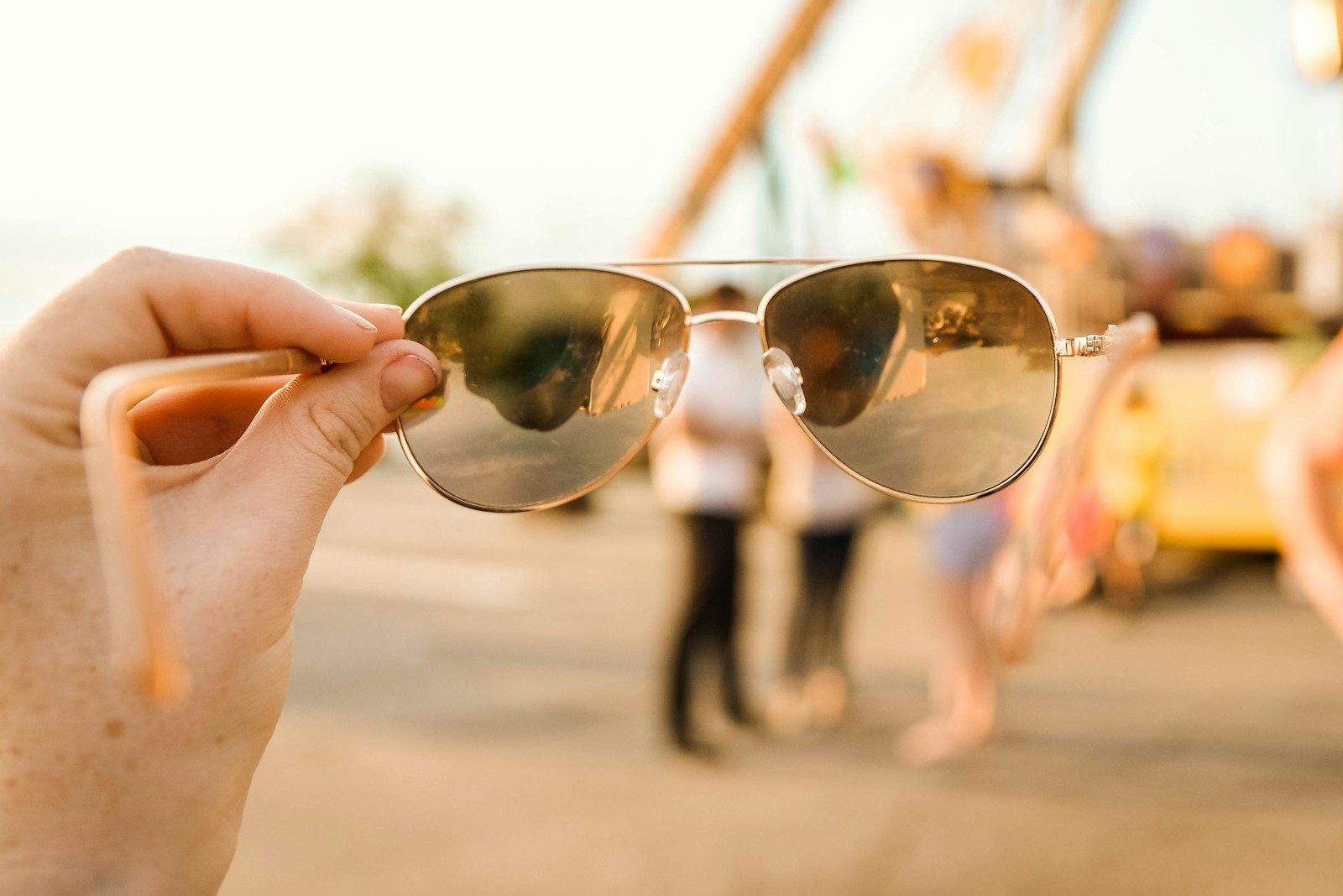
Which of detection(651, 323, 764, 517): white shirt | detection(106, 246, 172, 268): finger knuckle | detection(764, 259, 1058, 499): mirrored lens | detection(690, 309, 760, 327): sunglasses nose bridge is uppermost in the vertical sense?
detection(106, 246, 172, 268): finger knuckle

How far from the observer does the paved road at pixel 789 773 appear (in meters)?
2.70

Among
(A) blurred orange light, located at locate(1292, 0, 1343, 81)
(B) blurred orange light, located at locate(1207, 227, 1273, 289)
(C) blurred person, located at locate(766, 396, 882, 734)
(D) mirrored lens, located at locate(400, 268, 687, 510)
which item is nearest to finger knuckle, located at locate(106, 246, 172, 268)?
(D) mirrored lens, located at locate(400, 268, 687, 510)

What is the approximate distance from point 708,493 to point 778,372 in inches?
95.8

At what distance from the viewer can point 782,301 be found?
1091 millimetres

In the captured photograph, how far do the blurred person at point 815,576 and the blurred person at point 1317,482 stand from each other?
2514mm

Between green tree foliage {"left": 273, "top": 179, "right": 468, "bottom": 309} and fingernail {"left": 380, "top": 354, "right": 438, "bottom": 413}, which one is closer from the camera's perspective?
fingernail {"left": 380, "top": 354, "right": 438, "bottom": 413}

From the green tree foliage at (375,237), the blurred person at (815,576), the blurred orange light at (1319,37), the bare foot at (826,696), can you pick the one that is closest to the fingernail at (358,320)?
the blurred orange light at (1319,37)

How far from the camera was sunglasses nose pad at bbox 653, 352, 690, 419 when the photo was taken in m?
1.05

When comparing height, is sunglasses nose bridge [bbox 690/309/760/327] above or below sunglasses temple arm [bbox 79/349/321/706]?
above

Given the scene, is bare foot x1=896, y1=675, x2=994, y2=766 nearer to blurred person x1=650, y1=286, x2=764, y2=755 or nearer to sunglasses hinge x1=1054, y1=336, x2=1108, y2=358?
blurred person x1=650, y1=286, x2=764, y2=755

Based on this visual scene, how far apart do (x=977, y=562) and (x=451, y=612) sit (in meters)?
3.64

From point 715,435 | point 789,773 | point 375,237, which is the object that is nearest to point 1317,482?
point 715,435

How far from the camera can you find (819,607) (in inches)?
160

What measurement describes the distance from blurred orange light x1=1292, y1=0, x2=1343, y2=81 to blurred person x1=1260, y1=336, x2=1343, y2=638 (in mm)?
598
